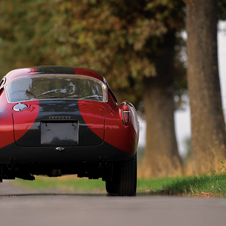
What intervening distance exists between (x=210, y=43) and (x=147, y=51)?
4.87 meters

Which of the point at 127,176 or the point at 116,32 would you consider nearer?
the point at 127,176

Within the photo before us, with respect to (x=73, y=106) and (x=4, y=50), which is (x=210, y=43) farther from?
(x=4, y=50)

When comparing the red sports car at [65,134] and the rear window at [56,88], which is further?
the rear window at [56,88]

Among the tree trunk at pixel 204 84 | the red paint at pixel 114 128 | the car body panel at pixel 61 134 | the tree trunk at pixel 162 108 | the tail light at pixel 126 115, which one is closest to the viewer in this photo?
the car body panel at pixel 61 134

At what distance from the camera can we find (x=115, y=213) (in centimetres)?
465

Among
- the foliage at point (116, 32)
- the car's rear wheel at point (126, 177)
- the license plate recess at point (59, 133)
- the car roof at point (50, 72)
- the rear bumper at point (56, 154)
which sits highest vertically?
the foliage at point (116, 32)

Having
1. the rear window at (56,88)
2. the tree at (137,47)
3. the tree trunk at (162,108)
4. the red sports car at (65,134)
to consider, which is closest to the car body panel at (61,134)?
the red sports car at (65,134)

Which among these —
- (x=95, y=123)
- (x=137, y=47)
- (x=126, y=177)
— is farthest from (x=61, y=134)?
(x=137, y=47)

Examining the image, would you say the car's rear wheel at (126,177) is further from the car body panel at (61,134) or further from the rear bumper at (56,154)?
the rear bumper at (56,154)

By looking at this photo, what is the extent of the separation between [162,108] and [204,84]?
5968 mm

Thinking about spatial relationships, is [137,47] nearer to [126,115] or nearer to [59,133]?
[126,115]

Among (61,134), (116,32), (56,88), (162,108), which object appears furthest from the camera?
(162,108)

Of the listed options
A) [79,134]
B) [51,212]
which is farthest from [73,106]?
[51,212]

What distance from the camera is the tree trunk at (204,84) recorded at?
10836 mm
